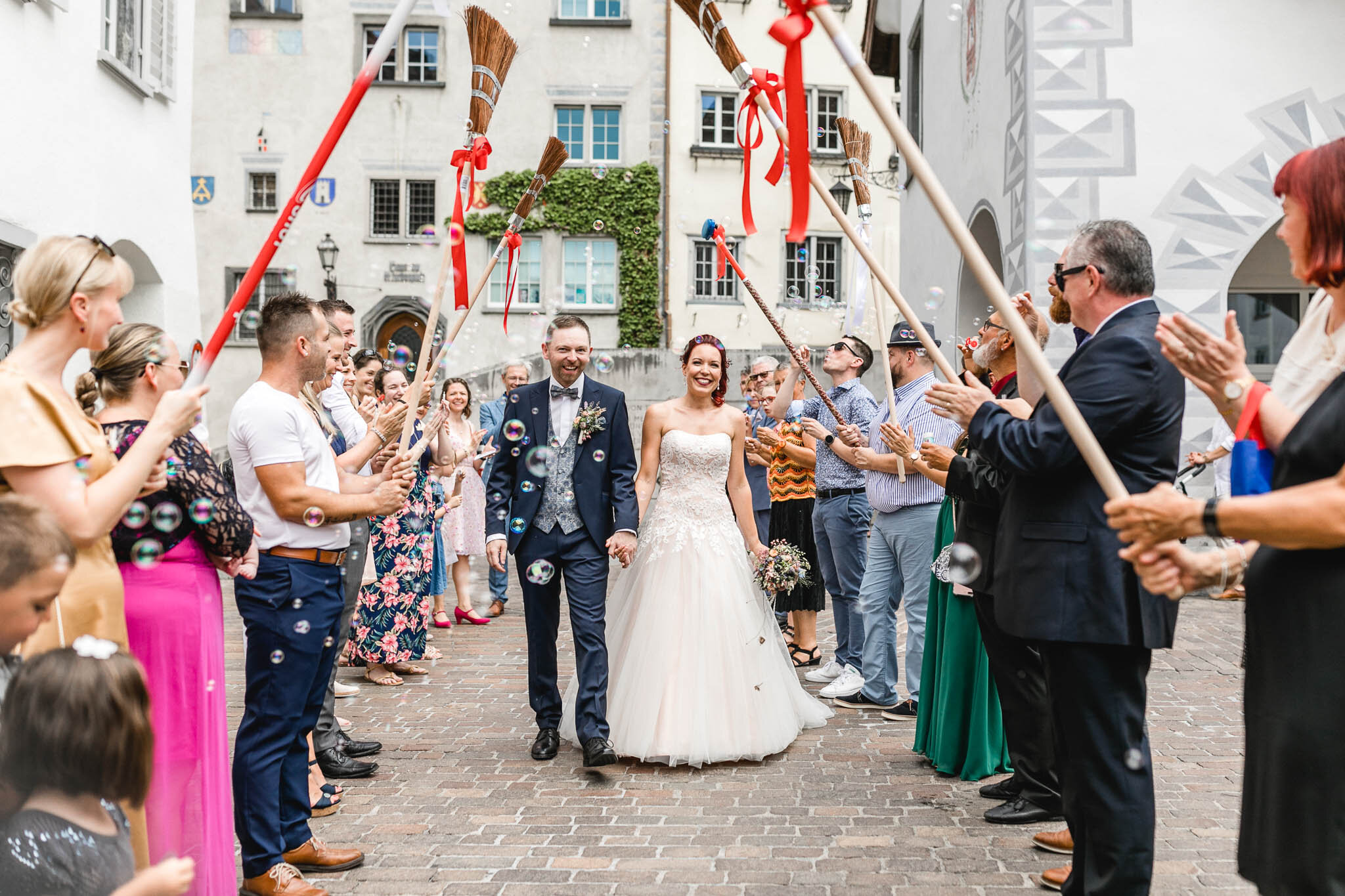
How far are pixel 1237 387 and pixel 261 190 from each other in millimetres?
28610

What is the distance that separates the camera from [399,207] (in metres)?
Result: 27.6

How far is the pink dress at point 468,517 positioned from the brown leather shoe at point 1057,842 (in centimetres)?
667

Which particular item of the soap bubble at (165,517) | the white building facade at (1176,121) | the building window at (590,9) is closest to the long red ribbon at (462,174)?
the soap bubble at (165,517)

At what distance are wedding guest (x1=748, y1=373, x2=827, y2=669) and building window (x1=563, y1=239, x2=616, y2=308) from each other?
2058cm

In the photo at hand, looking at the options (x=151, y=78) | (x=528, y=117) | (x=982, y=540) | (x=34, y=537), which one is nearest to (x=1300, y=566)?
(x=982, y=540)

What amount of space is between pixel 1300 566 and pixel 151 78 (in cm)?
1228

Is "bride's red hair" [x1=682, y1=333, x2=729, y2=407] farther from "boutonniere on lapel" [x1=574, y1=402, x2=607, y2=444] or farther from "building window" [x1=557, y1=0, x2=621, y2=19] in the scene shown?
"building window" [x1=557, y1=0, x2=621, y2=19]

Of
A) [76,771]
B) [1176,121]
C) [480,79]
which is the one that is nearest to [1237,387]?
[76,771]

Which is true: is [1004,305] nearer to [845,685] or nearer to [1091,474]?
[1091,474]

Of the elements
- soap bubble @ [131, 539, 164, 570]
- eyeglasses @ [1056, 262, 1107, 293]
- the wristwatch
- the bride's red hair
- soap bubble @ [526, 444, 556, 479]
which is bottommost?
soap bubble @ [131, 539, 164, 570]

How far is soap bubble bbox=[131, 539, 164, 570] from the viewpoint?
3.24 metres

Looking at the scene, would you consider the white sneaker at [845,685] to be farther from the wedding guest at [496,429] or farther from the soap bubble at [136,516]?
the soap bubble at [136,516]

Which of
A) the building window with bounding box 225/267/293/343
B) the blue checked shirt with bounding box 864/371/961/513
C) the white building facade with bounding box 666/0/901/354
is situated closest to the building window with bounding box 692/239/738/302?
the white building facade with bounding box 666/0/901/354

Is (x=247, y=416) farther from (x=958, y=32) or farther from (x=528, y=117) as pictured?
(x=528, y=117)
